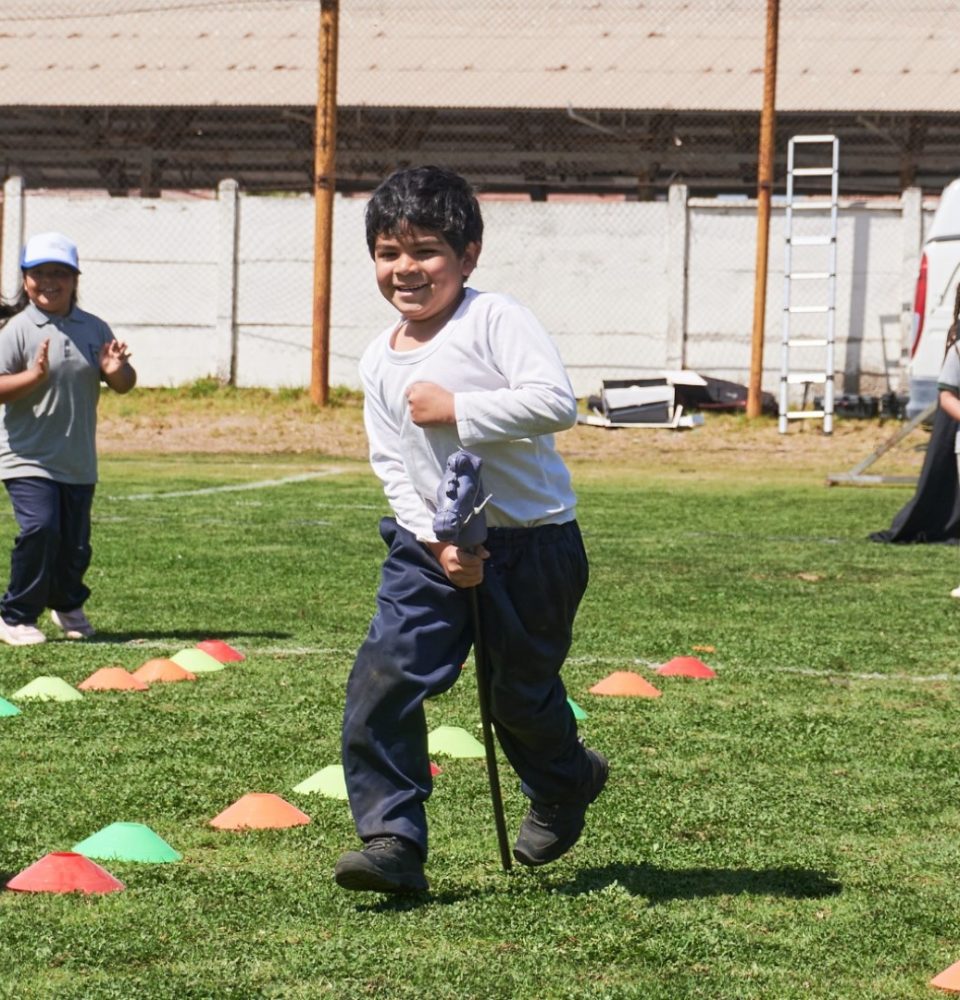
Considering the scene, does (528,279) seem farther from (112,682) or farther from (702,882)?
(702,882)

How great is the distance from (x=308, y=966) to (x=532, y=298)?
1936 cm

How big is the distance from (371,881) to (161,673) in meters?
3.03

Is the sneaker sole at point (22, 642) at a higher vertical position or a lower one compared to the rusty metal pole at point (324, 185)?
lower

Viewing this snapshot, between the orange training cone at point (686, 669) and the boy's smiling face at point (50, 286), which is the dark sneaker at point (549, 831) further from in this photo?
the boy's smiling face at point (50, 286)

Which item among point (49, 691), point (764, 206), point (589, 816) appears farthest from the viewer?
point (764, 206)

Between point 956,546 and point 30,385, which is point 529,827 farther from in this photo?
point 956,546

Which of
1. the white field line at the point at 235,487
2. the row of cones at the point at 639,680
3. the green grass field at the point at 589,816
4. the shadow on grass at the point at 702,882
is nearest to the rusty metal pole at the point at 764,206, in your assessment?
the white field line at the point at 235,487

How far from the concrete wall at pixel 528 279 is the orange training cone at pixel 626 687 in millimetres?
15880

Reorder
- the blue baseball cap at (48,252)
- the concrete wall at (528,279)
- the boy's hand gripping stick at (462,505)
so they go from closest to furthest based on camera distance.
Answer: the boy's hand gripping stick at (462,505) < the blue baseball cap at (48,252) < the concrete wall at (528,279)

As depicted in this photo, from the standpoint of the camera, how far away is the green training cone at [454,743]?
5422 millimetres

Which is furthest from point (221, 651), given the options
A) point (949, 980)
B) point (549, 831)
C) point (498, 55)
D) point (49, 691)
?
point (498, 55)

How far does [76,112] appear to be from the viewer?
2884 cm

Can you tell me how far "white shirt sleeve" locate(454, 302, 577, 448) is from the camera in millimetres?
3840

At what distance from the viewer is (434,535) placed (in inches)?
154
